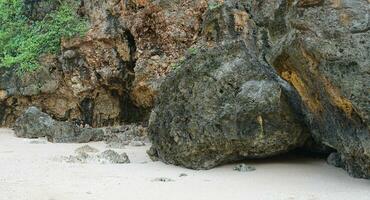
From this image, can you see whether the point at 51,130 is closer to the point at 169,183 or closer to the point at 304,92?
the point at 169,183

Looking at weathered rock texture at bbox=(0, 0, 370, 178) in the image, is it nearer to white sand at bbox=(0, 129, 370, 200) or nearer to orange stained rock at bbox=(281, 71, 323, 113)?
orange stained rock at bbox=(281, 71, 323, 113)

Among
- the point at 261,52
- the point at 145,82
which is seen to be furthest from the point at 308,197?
the point at 145,82

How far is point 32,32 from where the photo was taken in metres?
16.6

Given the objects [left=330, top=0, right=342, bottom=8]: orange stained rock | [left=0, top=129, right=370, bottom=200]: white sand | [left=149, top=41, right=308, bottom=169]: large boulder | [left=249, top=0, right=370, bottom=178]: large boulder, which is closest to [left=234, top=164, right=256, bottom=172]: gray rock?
[left=0, top=129, right=370, bottom=200]: white sand

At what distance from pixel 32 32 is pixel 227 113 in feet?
34.1

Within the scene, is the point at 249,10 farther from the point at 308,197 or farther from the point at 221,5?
the point at 308,197

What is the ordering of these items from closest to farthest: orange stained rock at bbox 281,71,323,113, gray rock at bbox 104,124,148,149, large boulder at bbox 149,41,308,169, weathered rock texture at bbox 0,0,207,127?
1. orange stained rock at bbox 281,71,323,113
2. large boulder at bbox 149,41,308,169
3. gray rock at bbox 104,124,148,149
4. weathered rock texture at bbox 0,0,207,127

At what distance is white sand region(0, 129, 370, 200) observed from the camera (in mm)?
6711

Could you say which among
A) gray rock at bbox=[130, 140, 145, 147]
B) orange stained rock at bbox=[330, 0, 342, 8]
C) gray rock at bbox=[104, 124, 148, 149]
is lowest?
gray rock at bbox=[104, 124, 148, 149]

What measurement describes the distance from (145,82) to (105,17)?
2589mm

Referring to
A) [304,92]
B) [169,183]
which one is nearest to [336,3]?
[304,92]

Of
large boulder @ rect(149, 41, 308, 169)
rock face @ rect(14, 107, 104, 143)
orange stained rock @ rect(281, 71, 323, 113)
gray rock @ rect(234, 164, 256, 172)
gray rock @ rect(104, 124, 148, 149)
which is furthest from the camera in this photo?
rock face @ rect(14, 107, 104, 143)

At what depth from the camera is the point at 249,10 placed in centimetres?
1221

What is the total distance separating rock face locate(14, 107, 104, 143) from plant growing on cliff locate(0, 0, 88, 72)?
258 cm
